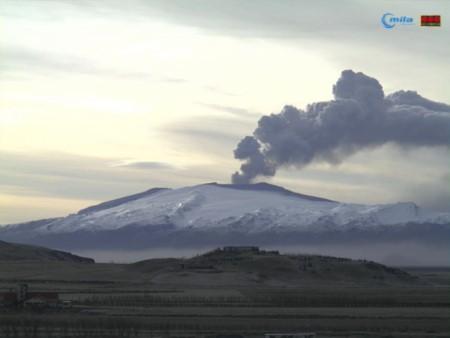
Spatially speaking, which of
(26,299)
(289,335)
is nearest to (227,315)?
(26,299)

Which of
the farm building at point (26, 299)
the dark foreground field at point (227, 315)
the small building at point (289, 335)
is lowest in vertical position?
the small building at point (289, 335)

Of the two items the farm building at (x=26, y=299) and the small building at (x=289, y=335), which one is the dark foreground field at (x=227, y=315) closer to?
the farm building at (x=26, y=299)

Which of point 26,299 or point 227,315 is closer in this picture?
point 227,315

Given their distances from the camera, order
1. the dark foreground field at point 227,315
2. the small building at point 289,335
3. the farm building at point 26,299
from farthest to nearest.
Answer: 1. the farm building at point 26,299
2. the dark foreground field at point 227,315
3. the small building at point 289,335

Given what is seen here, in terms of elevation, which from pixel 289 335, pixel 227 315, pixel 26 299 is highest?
pixel 26 299

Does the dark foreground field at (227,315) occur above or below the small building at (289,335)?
above

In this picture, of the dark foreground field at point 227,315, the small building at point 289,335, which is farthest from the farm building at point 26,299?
the small building at point 289,335

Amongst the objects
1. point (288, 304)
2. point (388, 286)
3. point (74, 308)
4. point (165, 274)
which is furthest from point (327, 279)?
point (74, 308)

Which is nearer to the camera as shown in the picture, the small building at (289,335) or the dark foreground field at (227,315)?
the small building at (289,335)

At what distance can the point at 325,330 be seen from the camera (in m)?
76.1

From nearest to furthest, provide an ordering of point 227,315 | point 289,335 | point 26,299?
point 289,335, point 227,315, point 26,299

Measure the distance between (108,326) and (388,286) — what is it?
332ft

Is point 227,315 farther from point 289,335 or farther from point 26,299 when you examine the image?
point 289,335

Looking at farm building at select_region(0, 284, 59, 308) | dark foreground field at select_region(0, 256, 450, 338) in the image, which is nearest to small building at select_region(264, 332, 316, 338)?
dark foreground field at select_region(0, 256, 450, 338)
